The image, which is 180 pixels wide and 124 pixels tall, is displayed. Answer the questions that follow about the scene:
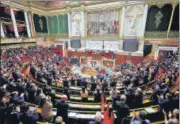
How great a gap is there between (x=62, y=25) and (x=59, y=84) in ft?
4.72

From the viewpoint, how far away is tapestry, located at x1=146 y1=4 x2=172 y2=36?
3.64m

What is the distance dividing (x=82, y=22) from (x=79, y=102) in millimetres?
1879

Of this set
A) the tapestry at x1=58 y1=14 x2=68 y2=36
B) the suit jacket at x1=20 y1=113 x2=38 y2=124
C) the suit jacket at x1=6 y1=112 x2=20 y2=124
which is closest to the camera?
the suit jacket at x1=20 y1=113 x2=38 y2=124

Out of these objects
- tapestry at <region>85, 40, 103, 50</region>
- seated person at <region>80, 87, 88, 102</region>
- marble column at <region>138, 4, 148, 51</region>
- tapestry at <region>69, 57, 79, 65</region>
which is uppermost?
marble column at <region>138, 4, 148, 51</region>

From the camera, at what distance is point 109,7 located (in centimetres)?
386

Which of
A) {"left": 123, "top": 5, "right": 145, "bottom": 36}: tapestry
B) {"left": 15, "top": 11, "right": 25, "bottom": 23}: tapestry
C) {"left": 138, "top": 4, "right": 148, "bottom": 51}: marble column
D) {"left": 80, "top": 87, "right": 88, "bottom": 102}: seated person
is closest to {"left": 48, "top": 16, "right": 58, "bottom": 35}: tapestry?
{"left": 15, "top": 11, "right": 25, "bottom": 23}: tapestry

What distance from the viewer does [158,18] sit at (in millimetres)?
3684

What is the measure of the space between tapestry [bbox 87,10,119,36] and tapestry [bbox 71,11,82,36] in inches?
8.6

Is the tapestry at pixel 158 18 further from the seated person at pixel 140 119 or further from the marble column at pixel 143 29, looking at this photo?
the seated person at pixel 140 119

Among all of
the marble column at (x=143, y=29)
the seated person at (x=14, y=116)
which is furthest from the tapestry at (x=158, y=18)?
the seated person at (x=14, y=116)

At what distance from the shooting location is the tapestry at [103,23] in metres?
3.90

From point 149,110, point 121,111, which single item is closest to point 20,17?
point 121,111

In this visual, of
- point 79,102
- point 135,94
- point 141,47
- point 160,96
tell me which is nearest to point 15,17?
point 79,102

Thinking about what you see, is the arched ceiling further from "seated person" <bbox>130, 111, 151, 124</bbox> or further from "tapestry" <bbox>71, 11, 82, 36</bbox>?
"seated person" <bbox>130, 111, 151, 124</bbox>
